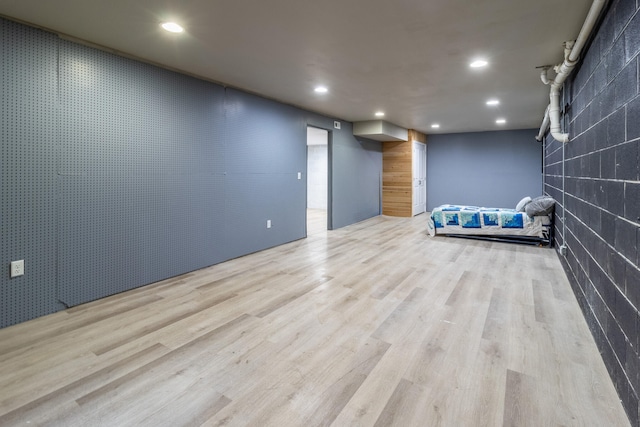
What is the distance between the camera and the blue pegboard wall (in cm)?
240

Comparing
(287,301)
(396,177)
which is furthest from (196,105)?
(396,177)

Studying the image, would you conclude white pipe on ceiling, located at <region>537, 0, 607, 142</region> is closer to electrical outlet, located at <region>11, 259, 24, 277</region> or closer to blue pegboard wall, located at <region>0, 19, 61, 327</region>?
blue pegboard wall, located at <region>0, 19, 61, 327</region>

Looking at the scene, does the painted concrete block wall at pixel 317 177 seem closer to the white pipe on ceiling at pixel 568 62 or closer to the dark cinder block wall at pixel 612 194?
the white pipe on ceiling at pixel 568 62

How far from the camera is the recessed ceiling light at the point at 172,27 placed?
8.25ft

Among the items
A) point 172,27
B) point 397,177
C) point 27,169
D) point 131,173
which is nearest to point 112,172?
point 131,173

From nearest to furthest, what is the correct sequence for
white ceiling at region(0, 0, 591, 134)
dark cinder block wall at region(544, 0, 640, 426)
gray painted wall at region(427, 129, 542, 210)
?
dark cinder block wall at region(544, 0, 640, 426) < white ceiling at region(0, 0, 591, 134) < gray painted wall at region(427, 129, 542, 210)

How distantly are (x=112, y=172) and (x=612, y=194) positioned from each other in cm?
368

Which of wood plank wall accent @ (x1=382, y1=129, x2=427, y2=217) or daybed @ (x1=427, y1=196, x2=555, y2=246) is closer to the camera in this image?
daybed @ (x1=427, y1=196, x2=555, y2=246)

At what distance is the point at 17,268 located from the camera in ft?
8.12

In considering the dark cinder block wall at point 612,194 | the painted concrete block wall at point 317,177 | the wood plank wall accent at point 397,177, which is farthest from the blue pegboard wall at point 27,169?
the painted concrete block wall at point 317,177

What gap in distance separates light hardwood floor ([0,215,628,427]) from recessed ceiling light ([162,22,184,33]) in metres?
2.20

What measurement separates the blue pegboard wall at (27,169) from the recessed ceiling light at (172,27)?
3.01 feet

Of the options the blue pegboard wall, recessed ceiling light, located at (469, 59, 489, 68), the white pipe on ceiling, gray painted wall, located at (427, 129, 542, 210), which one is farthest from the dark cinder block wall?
gray painted wall, located at (427, 129, 542, 210)

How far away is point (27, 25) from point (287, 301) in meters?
2.87
